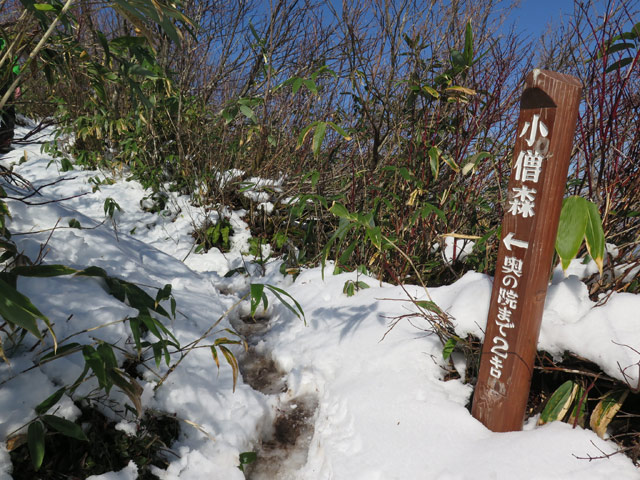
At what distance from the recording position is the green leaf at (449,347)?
4.98 ft

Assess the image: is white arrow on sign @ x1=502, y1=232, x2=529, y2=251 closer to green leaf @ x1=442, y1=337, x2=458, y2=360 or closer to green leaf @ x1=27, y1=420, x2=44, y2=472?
green leaf @ x1=442, y1=337, x2=458, y2=360

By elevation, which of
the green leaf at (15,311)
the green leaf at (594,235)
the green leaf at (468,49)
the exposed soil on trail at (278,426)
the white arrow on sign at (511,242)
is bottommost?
the exposed soil on trail at (278,426)

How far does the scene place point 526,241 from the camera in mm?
1149

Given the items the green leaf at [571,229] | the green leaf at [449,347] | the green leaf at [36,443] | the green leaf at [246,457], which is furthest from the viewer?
the green leaf at [449,347]

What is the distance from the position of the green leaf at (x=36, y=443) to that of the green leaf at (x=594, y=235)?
4.68ft

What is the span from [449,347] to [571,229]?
695 mm

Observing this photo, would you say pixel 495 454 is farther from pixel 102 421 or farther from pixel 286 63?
pixel 286 63

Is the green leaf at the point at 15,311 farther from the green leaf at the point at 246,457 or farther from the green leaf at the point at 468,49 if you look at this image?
the green leaf at the point at 468,49

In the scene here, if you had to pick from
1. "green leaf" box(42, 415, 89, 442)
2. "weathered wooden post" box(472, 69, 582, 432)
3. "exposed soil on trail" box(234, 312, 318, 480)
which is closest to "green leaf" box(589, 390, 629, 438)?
"weathered wooden post" box(472, 69, 582, 432)

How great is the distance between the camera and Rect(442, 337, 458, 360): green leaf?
1.52 m

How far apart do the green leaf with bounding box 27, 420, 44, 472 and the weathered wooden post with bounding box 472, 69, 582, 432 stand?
4.15 feet

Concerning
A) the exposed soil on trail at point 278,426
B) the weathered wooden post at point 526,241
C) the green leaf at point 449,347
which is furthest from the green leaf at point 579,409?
the exposed soil on trail at point 278,426

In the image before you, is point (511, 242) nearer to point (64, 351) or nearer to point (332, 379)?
point (332, 379)

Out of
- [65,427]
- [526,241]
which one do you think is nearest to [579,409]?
[526,241]
